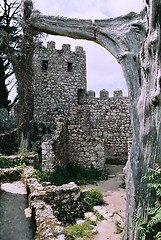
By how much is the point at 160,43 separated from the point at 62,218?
5944 millimetres

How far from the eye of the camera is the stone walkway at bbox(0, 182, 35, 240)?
622 centimetres

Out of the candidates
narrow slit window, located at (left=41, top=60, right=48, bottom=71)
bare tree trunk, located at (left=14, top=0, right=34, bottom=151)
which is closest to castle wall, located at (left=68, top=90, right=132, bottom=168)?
bare tree trunk, located at (left=14, top=0, right=34, bottom=151)

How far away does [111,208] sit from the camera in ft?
30.1

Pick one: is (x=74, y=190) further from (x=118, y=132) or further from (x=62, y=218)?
(x=118, y=132)

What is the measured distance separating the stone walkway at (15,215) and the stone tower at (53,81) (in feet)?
27.7

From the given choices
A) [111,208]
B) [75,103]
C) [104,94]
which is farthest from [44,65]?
[111,208]

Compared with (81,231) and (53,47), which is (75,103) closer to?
(53,47)

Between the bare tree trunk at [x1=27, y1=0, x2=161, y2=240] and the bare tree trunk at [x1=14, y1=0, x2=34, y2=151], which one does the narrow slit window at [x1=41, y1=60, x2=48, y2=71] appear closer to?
the bare tree trunk at [x1=14, y1=0, x2=34, y2=151]

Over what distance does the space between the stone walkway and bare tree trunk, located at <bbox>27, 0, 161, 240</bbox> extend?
255 cm

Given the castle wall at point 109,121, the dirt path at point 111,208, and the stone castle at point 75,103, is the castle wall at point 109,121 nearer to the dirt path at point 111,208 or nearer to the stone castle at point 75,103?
the stone castle at point 75,103

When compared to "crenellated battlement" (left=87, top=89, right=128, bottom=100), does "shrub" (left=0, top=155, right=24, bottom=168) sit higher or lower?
lower

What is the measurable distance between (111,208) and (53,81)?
10.3 m

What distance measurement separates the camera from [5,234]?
20.4 ft

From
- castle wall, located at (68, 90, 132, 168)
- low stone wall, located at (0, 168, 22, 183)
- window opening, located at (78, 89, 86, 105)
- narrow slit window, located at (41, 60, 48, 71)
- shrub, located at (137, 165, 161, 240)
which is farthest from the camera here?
window opening, located at (78, 89, 86, 105)
